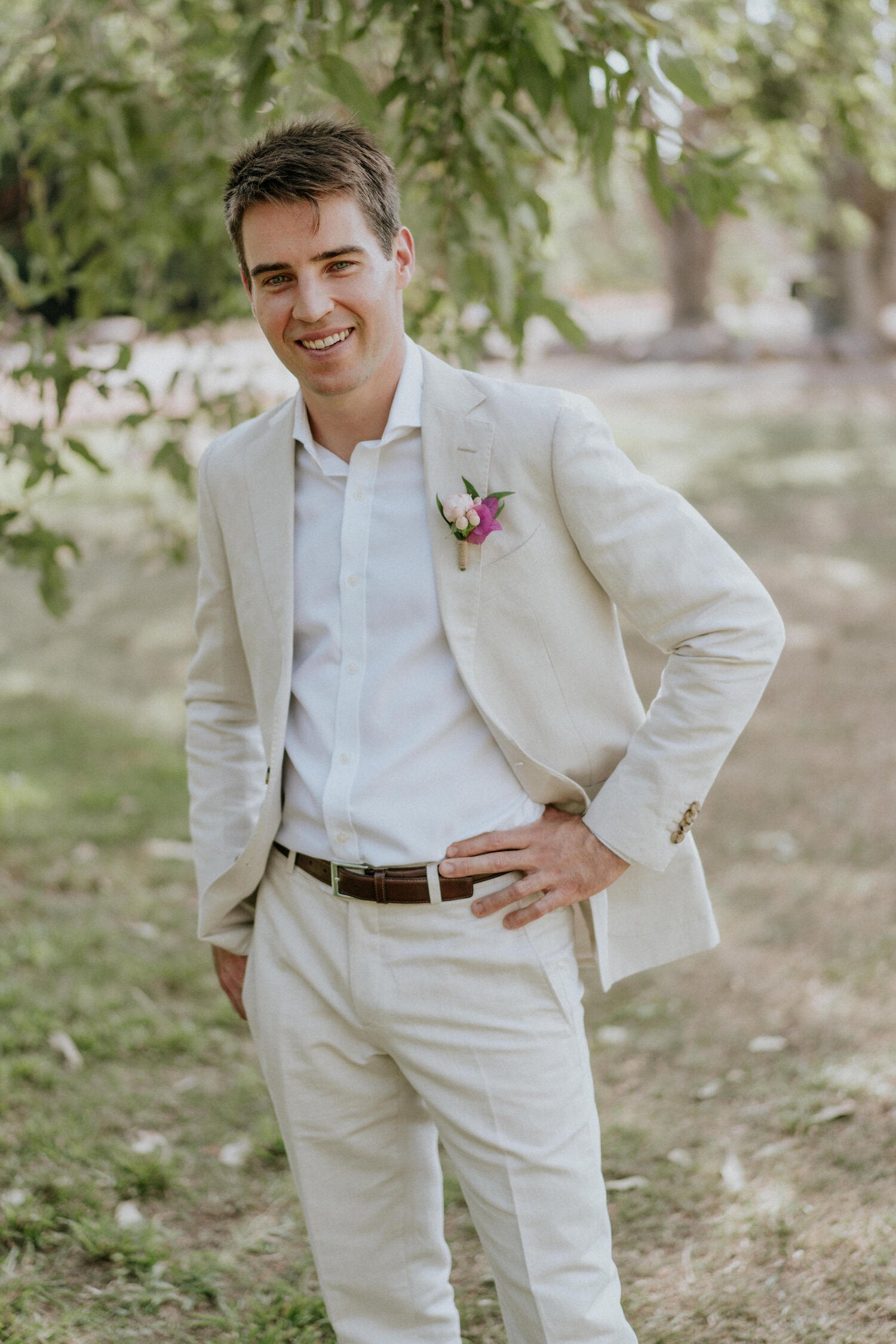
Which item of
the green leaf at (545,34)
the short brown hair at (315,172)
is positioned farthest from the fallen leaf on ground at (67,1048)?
the green leaf at (545,34)

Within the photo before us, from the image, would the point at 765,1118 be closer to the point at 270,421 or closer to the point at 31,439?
the point at 270,421

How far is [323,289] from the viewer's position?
1.93 metres

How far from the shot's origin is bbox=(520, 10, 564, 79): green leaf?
2395 millimetres

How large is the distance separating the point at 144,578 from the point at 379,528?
841 centimetres

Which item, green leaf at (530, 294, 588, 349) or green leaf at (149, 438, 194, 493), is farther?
green leaf at (149, 438, 194, 493)

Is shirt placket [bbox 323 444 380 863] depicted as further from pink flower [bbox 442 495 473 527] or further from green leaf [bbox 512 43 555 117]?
green leaf [bbox 512 43 555 117]

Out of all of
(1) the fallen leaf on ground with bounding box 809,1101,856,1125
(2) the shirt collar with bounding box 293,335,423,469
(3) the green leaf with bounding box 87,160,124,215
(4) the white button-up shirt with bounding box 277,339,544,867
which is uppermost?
(3) the green leaf with bounding box 87,160,124,215

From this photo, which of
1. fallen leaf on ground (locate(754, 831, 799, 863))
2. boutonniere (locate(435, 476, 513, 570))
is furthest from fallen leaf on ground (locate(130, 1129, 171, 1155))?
fallen leaf on ground (locate(754, 831, 799, 863))

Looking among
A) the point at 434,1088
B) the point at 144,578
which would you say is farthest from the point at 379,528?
the point at 144,578

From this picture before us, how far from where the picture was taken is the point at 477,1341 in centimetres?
267

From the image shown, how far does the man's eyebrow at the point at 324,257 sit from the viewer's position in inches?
75.9

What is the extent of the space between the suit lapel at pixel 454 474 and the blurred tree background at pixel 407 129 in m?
0.83

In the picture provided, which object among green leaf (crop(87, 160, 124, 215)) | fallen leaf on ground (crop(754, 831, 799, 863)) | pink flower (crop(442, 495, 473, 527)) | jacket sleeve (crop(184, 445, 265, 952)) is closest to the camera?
pink flower (crop(442, 495, 473, 527))

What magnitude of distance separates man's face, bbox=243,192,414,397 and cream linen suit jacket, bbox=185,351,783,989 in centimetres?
13
